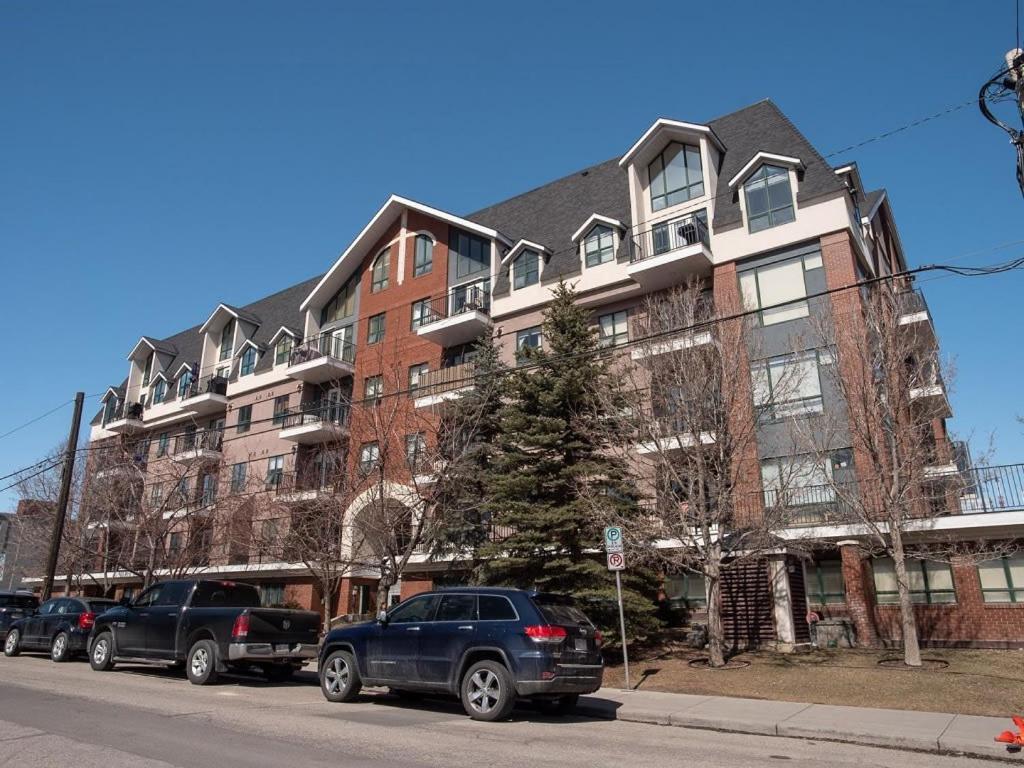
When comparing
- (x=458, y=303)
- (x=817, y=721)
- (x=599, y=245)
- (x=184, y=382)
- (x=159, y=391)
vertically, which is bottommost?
(x=817, y=721)

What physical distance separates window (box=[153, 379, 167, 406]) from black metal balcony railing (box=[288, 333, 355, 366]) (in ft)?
49.4

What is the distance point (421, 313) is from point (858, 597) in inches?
844

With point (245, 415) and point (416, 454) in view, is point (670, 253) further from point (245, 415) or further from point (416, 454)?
point (245, 415)

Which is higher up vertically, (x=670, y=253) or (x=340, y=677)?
(x=670, y=253)

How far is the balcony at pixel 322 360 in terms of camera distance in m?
34.7

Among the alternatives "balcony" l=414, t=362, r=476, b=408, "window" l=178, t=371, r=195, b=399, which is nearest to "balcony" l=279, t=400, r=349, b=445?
"balcony" l=414, t=362, r=476, b=408

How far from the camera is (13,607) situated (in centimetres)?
2264

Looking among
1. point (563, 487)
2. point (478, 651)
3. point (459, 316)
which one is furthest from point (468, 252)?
point (478, 651)

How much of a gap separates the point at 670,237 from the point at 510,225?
410 inches

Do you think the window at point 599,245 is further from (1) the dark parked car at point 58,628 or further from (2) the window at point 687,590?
(1) the dark parked car at point 58,628

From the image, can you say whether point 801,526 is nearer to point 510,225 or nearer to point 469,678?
point 469,678

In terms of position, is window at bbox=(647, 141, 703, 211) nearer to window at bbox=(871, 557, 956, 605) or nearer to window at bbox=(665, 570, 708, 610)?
window at bbox=(665, 570, 708, 610)

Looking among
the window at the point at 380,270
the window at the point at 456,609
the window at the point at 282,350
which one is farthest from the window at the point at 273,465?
the window at the point at 456,609

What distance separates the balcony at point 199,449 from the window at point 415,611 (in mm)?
25418
